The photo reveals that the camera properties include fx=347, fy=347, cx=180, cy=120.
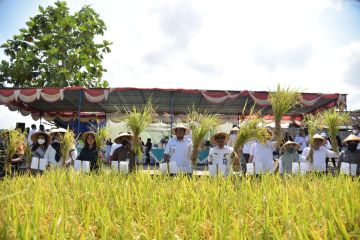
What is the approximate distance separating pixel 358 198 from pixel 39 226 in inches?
74.7

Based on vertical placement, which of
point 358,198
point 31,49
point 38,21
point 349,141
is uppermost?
point 38,21

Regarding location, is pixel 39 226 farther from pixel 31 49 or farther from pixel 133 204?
pixel 31 49

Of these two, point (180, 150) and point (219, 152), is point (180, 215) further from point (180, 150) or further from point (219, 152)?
point (180, 150)

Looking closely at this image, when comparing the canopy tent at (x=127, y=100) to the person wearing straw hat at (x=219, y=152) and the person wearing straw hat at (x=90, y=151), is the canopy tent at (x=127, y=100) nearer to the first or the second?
the person wearing straw hat at (x=90, y=151)

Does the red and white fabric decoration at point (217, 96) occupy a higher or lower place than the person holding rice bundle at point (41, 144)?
higher

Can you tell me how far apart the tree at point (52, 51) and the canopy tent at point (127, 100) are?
2068 mm

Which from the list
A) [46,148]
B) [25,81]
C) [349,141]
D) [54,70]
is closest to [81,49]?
[54,70]

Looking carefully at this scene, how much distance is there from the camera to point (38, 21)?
1842cm

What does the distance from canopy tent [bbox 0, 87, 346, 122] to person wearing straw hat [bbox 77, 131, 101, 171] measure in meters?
1.71

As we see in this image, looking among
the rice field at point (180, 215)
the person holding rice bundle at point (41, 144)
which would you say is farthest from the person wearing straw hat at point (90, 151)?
the rice field at point (180, 215)

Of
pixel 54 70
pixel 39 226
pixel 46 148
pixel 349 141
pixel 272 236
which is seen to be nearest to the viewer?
pixel 272 236

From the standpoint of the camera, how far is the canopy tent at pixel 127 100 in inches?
429

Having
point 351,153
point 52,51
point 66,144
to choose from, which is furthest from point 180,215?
point 52,51

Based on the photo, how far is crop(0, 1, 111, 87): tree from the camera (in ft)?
58.3
